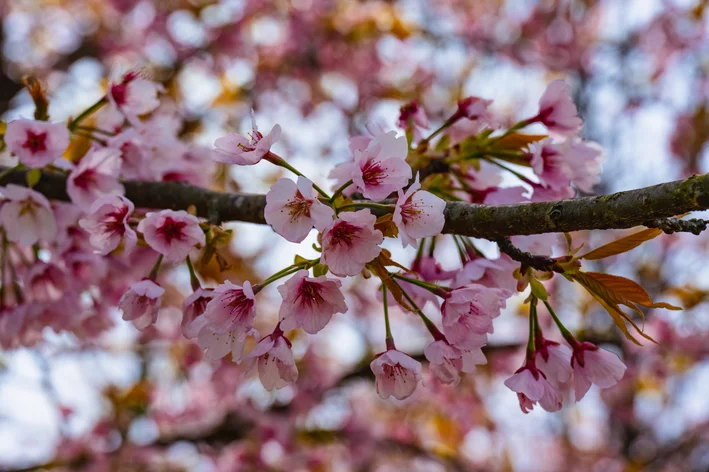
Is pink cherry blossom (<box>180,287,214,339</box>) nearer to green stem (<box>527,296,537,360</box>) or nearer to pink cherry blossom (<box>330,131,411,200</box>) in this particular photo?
pink cherry blossom (<box>330,131,411,200</box>)

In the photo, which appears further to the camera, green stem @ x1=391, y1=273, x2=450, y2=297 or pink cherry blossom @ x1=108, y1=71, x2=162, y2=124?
pink cherry blossom @ x1=108, y1=71, x2=162, y2=124

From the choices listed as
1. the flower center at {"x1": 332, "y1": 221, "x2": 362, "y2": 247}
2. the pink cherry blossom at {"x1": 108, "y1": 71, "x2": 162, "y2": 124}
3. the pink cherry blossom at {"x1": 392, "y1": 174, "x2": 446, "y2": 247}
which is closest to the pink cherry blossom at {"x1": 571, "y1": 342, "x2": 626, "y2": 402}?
the pink cherry blossom at {"x1": 392, "y1": 174, "x2": 446, "y2": 247}

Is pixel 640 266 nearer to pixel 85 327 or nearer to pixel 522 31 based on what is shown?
pixel 522 31

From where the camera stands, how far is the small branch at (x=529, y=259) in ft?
3.98

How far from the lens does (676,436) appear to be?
7000mm

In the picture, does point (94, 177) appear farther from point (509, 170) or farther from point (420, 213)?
point (509, 170)

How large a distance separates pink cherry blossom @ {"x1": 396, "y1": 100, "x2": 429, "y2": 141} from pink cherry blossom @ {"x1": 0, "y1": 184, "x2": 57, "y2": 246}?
0.95 metres

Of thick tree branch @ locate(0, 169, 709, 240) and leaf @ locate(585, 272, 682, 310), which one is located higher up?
thick tree branch @ locate(0, 169, 709, 240)

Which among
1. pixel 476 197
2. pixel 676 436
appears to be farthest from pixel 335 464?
pixel 476 197

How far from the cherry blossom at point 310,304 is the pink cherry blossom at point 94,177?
0.70 meters

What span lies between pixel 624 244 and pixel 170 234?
3.03 ft

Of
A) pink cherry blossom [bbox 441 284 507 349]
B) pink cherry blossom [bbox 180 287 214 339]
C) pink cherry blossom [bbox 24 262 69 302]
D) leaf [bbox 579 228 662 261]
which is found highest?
leaf [bbox 579 228 662 261]

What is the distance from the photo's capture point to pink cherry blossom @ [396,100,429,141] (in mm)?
1682

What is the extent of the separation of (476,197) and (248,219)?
575 millimetres
